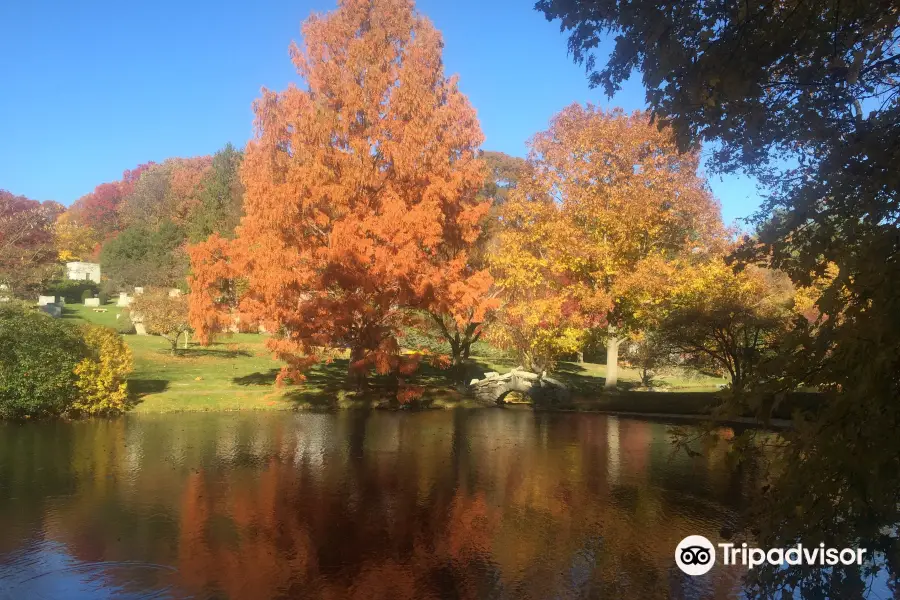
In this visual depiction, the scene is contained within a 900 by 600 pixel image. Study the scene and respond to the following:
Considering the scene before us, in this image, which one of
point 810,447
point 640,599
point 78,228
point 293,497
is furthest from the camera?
point 78,228

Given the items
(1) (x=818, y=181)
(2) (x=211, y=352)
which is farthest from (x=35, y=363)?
(1) (x=818, y=181)

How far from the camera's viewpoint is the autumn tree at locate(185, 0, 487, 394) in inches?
682

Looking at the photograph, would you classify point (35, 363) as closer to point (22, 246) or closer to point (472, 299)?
point (472, 299)

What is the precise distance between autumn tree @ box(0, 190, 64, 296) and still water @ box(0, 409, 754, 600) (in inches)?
835

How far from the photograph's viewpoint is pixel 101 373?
16.3 m

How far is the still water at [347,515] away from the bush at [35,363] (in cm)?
84

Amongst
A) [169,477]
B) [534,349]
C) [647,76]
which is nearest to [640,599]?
[647,76]

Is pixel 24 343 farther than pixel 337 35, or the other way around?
pixel 337 35

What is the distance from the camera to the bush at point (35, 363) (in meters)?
14.8

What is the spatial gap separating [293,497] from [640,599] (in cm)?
514

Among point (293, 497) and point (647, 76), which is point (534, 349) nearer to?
point (293, 497)

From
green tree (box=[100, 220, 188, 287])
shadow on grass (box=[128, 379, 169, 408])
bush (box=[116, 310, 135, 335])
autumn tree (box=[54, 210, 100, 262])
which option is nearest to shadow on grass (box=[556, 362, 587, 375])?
shadow on grass (box=[128, 379, 169, 408])

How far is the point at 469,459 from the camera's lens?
12.2 m

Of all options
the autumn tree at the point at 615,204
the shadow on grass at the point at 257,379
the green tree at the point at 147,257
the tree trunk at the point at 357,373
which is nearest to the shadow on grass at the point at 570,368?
the autumn tree at the point at 615,204
